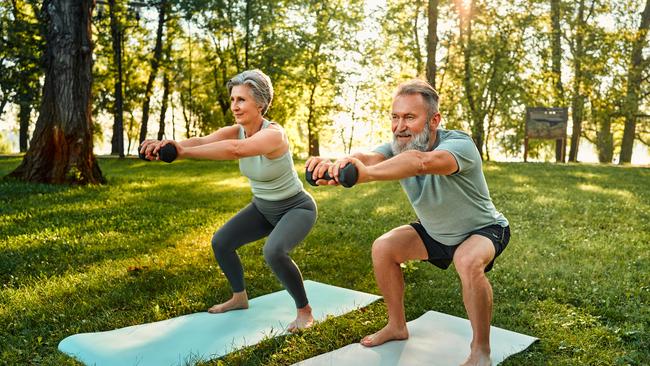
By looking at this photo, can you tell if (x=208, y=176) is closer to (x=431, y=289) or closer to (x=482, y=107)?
(x=431, y=289)

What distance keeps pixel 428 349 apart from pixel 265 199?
1597mm

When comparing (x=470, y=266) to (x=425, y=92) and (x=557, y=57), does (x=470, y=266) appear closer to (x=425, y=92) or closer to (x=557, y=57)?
(x=425, y=92)

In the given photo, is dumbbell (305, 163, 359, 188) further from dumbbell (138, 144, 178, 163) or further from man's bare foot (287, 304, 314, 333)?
man's bare foot (287, 304, 314, 333)

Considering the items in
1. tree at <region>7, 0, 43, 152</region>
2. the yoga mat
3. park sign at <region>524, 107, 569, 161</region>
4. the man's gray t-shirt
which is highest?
tree at <region>7, 0, 43, 152</region>

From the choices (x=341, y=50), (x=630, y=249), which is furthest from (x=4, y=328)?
(x=341, y=50)

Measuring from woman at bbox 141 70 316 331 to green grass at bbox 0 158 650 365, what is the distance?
1.50 ft

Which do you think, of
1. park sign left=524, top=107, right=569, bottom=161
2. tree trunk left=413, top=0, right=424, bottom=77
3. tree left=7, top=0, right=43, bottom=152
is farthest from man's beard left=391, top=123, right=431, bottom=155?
tree trunk left=413, top=0, right=424, bottom=77

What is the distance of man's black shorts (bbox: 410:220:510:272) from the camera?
346 centimetres

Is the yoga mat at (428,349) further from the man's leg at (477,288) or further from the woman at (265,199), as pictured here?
the woman at (265,199)


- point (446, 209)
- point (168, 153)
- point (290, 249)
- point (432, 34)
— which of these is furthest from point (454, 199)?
point (432, 34)

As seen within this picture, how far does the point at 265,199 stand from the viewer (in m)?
4.38

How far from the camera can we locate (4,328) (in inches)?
162

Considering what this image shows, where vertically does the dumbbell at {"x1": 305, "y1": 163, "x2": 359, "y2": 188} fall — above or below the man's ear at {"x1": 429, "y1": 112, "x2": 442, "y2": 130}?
below

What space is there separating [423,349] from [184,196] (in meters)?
7.74
